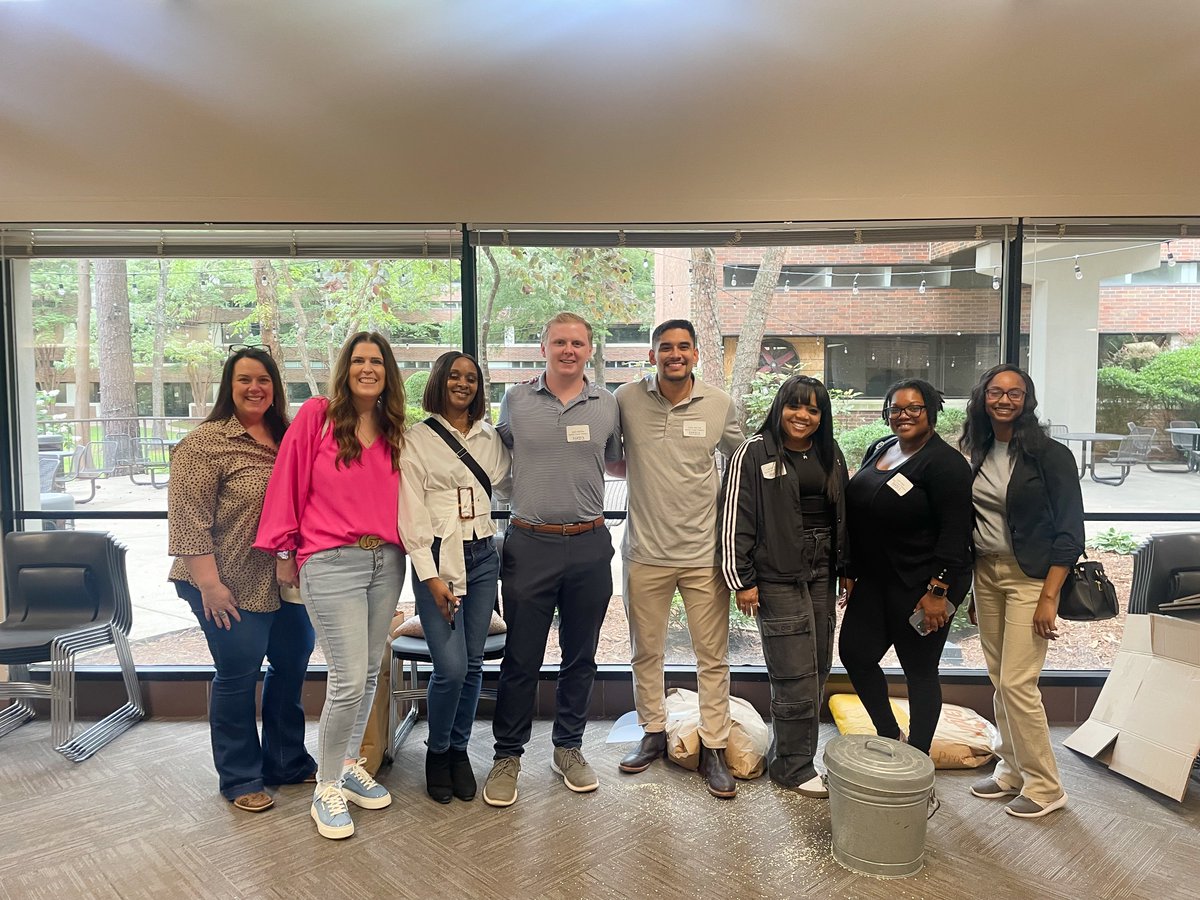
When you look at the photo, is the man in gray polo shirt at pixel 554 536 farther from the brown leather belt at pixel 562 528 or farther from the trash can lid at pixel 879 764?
the trash can lid at pixel 879 764

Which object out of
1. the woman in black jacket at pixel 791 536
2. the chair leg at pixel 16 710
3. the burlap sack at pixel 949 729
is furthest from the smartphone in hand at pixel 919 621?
the chair leg at pixel 16 710

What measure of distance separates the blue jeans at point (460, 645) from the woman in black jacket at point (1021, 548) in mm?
1815

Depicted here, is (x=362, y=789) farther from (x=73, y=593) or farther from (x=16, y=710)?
(x=16, y=710)

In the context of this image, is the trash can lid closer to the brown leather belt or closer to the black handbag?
the black handbag

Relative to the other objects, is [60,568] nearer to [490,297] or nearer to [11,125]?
[11,125]

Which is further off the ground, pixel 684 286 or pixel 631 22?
pixel 631 22

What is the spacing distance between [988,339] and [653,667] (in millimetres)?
2181

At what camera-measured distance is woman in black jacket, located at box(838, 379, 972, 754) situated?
2.44m

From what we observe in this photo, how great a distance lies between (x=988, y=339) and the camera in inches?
130

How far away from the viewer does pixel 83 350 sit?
3363mm

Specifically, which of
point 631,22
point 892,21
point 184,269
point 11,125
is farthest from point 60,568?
point 892,21

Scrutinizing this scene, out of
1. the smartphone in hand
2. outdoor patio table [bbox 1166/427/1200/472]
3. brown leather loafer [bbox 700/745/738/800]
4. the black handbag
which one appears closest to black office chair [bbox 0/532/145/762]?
brown leather loafer [bbox 700/745/738/800]

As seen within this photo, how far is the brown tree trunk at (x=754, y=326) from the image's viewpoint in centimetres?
332

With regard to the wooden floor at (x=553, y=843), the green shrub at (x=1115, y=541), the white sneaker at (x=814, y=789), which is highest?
the green shrub at (x=1115, y=541)
